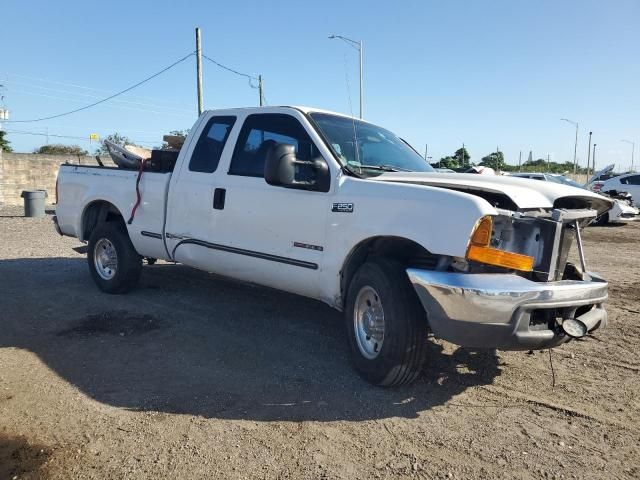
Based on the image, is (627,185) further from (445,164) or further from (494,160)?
(494,160)

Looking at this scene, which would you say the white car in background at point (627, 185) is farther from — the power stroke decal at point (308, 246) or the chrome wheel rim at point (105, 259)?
the power stroke decal at point (308, 246)

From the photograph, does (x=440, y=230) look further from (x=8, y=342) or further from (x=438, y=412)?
(x=8, y=342)

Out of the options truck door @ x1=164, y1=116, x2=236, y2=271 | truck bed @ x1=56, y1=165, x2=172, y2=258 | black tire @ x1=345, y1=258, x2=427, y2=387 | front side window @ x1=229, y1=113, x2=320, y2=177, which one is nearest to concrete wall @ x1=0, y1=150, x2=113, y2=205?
truck bed @ x1=56, y1=165, x2=172, y2=258

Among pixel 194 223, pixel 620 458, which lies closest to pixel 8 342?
pixel 194 223

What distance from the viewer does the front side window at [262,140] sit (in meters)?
4.72

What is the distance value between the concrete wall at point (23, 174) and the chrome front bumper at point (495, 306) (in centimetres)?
2182

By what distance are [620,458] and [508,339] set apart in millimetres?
866

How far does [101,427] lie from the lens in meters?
3.39

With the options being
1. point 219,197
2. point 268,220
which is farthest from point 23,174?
point 268,220

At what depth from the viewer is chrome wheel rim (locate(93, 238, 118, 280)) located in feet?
21.7

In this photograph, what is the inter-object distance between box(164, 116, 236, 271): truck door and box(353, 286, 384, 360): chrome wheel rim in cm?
183

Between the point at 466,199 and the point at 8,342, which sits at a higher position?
the point at 466,199

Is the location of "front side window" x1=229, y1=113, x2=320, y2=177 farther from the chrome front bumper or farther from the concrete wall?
the concrete wall

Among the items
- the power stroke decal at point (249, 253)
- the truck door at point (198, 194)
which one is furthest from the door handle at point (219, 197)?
the power stroke decal at point (249, 253)
